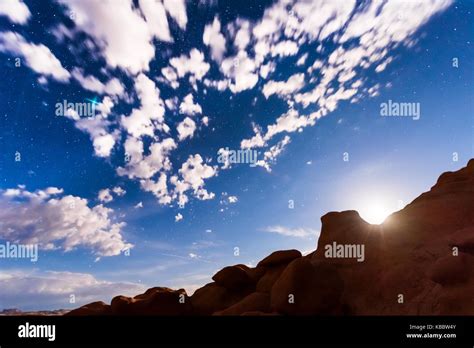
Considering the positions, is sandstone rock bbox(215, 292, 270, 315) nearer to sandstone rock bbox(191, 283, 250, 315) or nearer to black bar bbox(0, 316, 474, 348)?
sandstone rock bbox(191, 283, 250, 315)

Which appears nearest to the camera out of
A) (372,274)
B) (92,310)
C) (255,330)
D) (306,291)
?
(255,330)

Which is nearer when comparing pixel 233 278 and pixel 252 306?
A: pixel 252 306

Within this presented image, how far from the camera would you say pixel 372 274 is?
755 inches

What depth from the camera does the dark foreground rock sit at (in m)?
15.1

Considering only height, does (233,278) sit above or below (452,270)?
below

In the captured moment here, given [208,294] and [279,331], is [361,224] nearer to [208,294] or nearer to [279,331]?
[208,294]

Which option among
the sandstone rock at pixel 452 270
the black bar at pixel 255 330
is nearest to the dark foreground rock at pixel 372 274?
the sandstone rock at pixel 452 270

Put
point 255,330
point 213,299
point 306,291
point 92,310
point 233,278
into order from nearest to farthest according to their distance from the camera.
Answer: point 255,330 < point 306,291 < point 92,310 < point 213,299 < point 233,278

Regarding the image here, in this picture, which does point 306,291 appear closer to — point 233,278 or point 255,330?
point 233,278

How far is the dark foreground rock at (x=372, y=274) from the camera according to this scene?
15.1 metres

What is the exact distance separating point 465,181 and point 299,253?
13759 millimetres

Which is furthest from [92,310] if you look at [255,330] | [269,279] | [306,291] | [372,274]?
[372,274]

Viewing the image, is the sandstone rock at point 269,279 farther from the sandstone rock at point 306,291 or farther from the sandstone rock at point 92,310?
the sandstone rock at point 92,310

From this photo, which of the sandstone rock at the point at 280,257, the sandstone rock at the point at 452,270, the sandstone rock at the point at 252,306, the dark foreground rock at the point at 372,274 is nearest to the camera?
the sandstone rock at the point at 452,270
